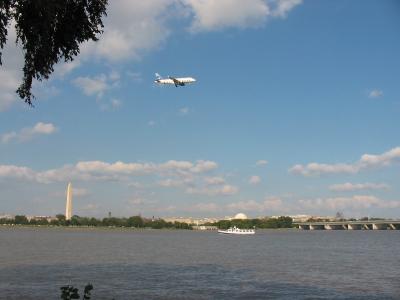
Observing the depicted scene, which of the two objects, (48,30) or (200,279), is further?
(200,279)

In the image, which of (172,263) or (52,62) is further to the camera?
(172,263)

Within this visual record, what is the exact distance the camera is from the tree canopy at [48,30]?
15742 mm

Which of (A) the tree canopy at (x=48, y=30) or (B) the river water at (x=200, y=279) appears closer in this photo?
(A) the tree canopy at (x=48, y=30)

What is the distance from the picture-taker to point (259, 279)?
46.6m

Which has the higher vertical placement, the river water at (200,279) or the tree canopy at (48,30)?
the tree canopy at (48,30)

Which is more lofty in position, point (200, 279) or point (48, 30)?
point (48, 30)

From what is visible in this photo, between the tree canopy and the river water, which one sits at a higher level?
the tree canopy

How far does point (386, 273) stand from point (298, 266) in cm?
1035

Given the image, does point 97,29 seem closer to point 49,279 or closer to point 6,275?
point 49,279

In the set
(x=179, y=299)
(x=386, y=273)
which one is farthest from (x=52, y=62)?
(x=386, y=273)

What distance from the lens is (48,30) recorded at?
15.7 meters

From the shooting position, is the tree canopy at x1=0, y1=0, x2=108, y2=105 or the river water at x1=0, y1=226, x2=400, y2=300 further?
the river water at x1=0, y1=226, x2=400, y2=300

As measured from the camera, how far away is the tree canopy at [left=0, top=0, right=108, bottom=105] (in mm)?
15742

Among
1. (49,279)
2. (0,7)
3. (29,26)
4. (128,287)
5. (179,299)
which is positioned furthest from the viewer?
(49,279)
